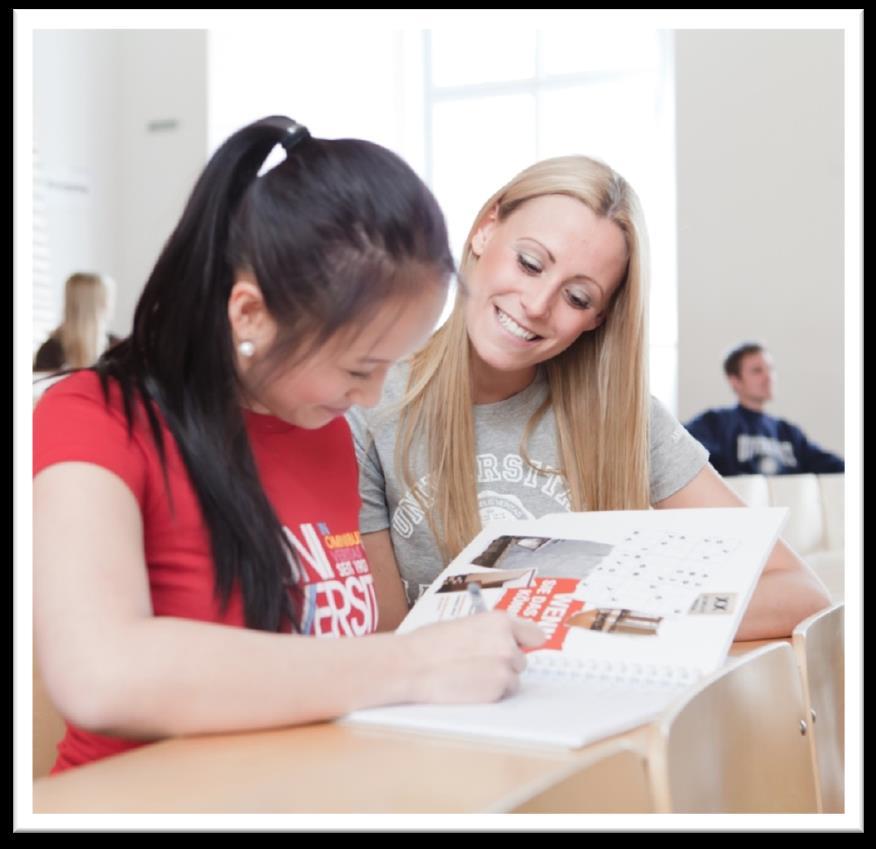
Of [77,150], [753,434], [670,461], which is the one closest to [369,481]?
[670,461]

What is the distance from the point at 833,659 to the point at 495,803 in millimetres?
783

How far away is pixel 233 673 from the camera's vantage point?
0.75m

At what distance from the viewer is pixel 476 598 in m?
0.98

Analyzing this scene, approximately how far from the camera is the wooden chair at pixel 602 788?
24.9 inches

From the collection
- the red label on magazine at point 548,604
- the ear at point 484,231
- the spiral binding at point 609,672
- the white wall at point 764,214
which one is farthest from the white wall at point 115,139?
the spiral binding at point 609,672

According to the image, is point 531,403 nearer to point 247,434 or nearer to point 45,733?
point 247,434

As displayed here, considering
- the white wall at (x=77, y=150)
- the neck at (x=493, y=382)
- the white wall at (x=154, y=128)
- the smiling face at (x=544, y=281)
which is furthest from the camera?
the white wall at (x=154, y=128)

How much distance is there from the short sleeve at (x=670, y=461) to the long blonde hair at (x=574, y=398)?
6 centimetres

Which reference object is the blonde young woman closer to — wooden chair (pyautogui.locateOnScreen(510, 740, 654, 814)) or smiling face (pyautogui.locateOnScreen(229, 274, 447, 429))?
smiling face (pyautogui.locateOnScreen(229, 274, 447, 429))

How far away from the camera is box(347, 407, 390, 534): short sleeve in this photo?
4.65 ft

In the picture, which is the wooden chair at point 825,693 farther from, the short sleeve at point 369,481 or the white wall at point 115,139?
the white wall at point 115,139

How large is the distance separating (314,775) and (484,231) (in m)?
0.90
